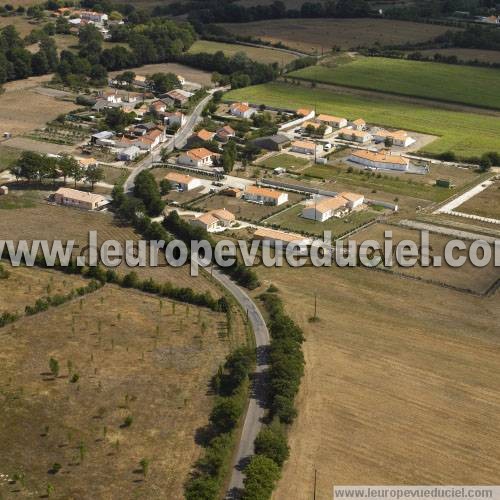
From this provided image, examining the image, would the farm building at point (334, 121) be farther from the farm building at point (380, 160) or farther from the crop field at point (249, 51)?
the crop field at point (249, 51)

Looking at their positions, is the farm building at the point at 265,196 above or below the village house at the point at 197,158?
below

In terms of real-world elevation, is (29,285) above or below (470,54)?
below

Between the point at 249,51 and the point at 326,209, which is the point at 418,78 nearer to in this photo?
the point at 249,51

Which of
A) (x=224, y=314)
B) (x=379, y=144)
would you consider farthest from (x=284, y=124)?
(x=224, y=314)

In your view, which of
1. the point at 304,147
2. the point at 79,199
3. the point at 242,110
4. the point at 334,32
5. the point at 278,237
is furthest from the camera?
the point at 334,32

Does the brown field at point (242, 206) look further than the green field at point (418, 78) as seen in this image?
No

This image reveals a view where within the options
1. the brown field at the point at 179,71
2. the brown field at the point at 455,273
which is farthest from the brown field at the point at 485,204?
the brown field at the point at 179,71

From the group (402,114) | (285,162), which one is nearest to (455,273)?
(285,162)
